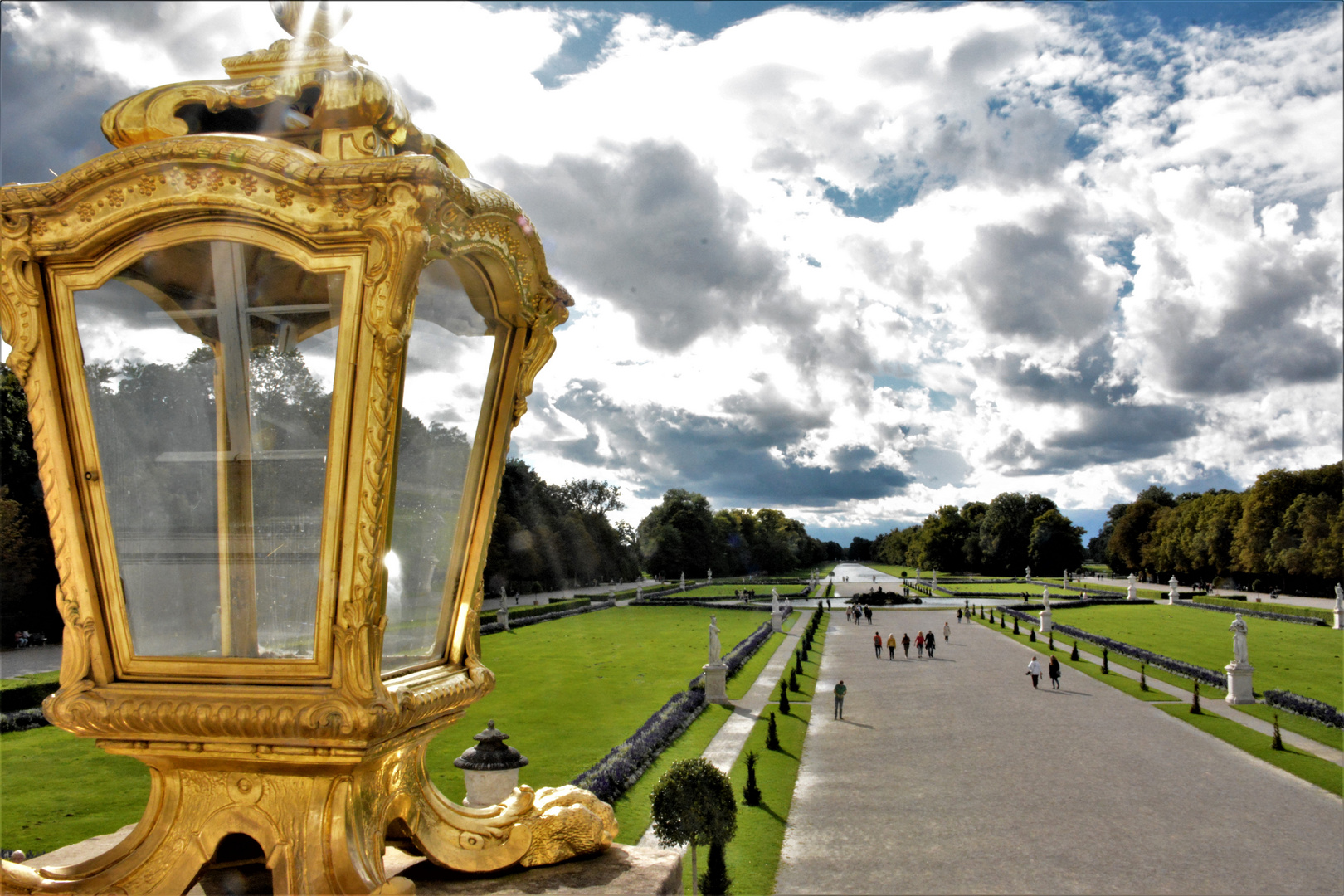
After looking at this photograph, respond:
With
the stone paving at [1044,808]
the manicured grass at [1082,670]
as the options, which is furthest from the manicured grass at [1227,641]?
the stone paving at [1044,808]

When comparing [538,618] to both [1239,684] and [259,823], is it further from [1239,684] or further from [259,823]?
[259,823]

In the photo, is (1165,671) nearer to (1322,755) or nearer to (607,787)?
(1322,755)

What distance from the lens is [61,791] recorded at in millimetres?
14656

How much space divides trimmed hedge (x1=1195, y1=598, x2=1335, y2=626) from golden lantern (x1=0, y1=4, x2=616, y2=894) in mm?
57128

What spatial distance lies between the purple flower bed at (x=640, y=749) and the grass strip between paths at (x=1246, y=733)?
41.5 ft

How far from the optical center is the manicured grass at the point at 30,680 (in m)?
20.5

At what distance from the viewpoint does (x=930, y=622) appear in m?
54.1

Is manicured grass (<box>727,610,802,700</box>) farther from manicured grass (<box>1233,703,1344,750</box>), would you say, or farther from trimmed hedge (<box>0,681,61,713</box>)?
trimmed hedge (<box>0,681,61,713</box>)

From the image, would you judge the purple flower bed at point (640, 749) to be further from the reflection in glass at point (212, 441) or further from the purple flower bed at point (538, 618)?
the purple flower bed at point (538, 618)

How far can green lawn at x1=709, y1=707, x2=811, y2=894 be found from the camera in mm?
12445

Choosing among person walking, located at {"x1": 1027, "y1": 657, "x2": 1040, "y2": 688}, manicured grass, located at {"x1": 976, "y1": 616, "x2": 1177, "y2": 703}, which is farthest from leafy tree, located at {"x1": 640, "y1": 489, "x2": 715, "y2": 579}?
person walking, located at {"x1": 1027, "y1": 657, "x2": 1040, "y2": 688}

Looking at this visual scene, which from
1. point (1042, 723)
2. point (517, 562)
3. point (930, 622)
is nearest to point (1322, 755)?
point (1042, 723)

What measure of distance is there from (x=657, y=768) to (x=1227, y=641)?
33.3 meters

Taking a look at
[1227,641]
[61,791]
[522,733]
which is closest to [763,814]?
[522,733]
